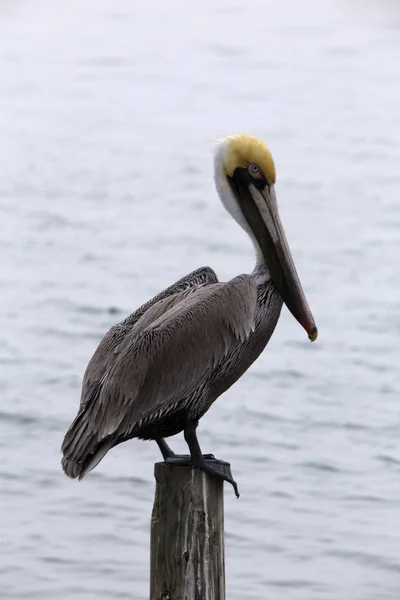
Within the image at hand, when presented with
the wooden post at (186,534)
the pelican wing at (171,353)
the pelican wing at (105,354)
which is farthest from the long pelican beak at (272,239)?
the wooden post at (186,534)

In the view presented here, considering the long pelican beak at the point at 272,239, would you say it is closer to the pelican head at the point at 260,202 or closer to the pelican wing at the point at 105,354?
the pelican head at the point at 260,202

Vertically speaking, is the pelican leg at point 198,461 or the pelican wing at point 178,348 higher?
the pelican wing at point 178,348

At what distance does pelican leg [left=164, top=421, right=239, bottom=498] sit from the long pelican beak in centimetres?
52

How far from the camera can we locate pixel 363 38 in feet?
58.4

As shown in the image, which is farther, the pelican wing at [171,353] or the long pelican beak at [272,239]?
the long pelican beak at [272,239]

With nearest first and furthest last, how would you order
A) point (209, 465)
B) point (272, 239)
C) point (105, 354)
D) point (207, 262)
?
point (209, 465) → point (105, 354) → point (272, 239) → point (207, 262)

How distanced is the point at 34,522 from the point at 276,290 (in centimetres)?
381

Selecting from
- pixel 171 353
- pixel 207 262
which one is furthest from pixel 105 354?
pixel 207 262

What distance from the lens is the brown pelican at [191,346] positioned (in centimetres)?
378

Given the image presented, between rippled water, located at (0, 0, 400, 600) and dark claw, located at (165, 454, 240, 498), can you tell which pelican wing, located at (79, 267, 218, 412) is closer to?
dark claw, located at (165, 454, 240, 498)

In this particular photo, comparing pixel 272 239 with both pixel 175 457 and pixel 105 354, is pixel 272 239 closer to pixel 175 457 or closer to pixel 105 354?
pixel 105 354

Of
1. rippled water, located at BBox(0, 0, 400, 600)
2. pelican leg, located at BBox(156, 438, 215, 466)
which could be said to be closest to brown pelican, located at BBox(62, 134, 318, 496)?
pelican leg, located at BBox(156, 438, 215, 466)

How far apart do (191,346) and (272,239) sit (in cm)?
47

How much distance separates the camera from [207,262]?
11805 millimetres
